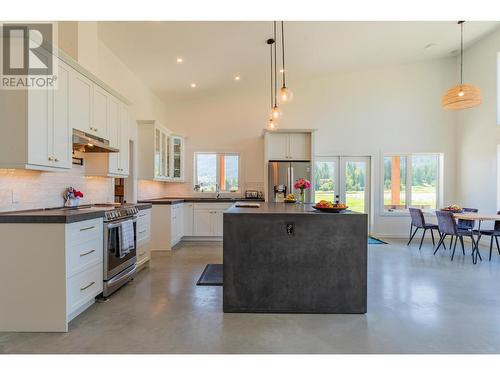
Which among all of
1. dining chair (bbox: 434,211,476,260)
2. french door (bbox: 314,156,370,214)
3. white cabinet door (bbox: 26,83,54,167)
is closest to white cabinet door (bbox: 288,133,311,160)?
french door (bbox: 314,156,370,214)

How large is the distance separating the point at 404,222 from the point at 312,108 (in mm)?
3543

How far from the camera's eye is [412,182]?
7207 millimetres

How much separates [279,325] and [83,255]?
73.5 inches

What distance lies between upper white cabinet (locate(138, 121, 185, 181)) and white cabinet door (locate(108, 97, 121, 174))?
1245 mm

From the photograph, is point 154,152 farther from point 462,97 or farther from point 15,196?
point 462,97

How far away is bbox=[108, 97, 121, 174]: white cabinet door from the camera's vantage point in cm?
393

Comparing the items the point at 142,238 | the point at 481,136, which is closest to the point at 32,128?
the point at 142,238

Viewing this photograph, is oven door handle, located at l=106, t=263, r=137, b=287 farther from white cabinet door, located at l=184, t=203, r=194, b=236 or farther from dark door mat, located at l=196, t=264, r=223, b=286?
white cabinet door, located at l=184, t=203, r=194, b=236

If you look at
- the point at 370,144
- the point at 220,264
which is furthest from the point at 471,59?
the point at 220,264

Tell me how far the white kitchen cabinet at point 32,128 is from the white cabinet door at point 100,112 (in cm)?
63

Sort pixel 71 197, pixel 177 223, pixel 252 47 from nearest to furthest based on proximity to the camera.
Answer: pixel 71 197, pixel 252 47, pixel 177 223
